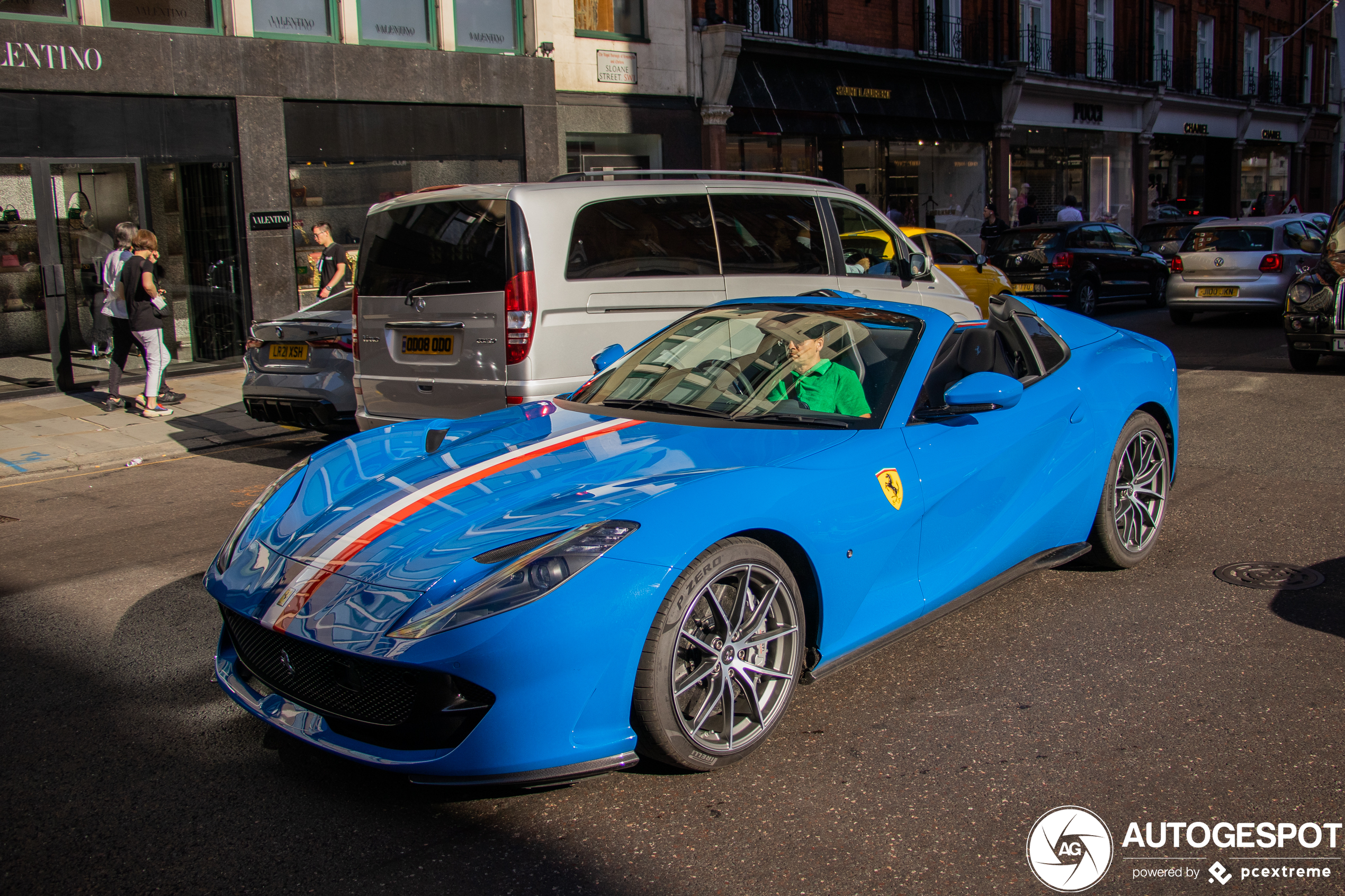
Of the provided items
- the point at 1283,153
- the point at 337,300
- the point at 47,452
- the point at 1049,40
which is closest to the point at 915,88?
the point at 1049,40

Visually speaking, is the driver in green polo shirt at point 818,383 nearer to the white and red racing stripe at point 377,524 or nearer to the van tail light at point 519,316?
the white and red racing stripe at point 377,524

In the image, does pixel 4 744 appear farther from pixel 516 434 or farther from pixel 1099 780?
pixel 1099 780

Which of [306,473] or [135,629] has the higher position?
[306,473]

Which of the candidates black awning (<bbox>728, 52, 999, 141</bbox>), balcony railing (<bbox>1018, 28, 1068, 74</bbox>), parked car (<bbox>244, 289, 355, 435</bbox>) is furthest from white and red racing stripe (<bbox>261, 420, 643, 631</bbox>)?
balcony railing (<bbox>1018, 28, 1068, 74</bbox>)

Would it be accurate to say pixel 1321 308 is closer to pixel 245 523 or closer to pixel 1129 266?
pixel 1129 266

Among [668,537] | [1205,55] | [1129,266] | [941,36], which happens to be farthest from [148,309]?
[1205,55]

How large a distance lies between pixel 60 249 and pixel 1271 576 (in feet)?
43.4

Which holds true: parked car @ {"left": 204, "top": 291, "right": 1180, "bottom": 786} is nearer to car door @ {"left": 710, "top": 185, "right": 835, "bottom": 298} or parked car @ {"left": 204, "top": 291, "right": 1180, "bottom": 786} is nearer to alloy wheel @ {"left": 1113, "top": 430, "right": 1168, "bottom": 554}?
alloy wheel @ {"left": 1113, "top": 430, "right": 1168, "bottom": 554}

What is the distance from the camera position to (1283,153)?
44781 mm

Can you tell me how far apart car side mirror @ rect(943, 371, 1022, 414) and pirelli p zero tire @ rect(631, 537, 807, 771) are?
1.07 meters

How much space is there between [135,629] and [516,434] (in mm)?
2085

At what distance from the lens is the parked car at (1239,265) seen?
52.5 feet

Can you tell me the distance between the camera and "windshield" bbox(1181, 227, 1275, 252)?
16266mm

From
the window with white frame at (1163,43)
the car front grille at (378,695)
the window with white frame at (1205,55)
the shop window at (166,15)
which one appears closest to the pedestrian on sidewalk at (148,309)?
the shop window at (166,15)
